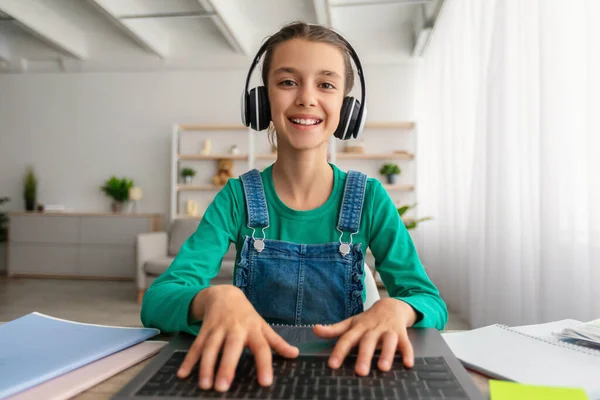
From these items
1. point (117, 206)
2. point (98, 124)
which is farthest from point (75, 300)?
point (98, 124)

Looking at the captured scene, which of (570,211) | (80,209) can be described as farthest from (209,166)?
(570,211)

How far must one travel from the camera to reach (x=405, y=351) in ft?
1.86

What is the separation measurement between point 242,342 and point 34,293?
4879mm

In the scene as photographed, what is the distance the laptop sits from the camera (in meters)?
0.46

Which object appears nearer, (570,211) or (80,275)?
(570,211)

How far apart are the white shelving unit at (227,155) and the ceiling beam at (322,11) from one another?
1.35 metres

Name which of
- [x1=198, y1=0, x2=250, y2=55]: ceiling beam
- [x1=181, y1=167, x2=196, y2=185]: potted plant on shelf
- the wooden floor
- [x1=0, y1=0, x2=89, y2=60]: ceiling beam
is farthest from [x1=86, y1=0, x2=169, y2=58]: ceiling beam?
the wooden floor

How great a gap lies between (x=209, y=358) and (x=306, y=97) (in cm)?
60

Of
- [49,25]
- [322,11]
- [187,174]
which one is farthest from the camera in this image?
[187,174]

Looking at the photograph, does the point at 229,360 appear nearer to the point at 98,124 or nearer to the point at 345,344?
the point at 345,344

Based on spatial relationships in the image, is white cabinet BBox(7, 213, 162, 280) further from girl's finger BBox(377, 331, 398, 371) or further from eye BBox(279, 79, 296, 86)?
girl's finger BBox(377, 331, 398, 371)

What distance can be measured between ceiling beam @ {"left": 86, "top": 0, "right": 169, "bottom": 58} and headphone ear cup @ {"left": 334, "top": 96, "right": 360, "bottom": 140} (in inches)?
155

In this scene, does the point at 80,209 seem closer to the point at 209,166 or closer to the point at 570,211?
the point at 209,166

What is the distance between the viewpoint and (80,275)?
5.57m
